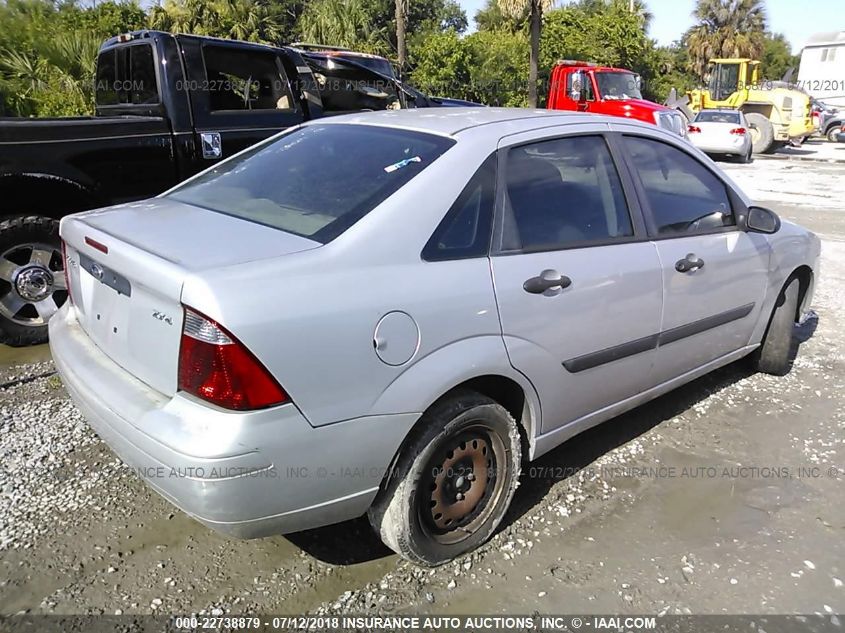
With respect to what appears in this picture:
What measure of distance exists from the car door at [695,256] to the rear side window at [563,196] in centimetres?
21

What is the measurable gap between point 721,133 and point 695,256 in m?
17.7

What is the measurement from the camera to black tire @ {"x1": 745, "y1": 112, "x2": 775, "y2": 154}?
883 inches

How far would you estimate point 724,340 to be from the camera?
3902 mm

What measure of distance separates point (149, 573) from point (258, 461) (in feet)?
3.10

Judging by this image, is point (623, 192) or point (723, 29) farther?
point (723, 29)

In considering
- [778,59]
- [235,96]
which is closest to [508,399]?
[235,96]

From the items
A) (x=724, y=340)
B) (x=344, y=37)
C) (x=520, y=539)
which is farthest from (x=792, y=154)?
(x=520, y=539)

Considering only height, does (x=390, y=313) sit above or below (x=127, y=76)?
below

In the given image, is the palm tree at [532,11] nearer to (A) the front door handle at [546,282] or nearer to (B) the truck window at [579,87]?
(B) the truck window at [579,87]

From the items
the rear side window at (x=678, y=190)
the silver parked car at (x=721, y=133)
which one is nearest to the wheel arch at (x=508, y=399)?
the rear side window at (x=678, y=190)

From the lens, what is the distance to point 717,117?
1942cm

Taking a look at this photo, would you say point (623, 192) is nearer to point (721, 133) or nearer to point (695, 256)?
point (695, 256)

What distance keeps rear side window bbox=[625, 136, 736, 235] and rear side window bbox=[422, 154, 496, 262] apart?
3.37 ft

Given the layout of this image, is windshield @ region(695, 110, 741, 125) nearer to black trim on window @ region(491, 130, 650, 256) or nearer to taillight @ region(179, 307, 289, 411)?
black trim on window @ region(491, 130, 650, 256)
